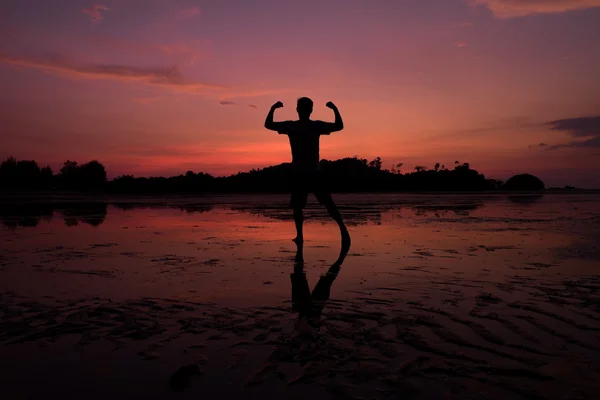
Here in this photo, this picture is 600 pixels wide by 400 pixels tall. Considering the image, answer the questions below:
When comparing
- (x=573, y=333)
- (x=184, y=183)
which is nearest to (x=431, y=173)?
(x=184, y=183)

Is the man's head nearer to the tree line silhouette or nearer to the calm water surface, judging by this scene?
the calm water surface

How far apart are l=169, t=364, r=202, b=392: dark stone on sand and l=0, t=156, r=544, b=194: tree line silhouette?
6539cm

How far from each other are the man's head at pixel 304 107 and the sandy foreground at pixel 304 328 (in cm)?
308

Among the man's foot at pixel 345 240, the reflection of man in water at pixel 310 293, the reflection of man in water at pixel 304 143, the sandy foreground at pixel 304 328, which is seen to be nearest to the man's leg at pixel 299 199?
the reflection of man in water at pixel 304 143

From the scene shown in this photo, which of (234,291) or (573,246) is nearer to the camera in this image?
(234,291)

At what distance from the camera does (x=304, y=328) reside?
3447 millimetres

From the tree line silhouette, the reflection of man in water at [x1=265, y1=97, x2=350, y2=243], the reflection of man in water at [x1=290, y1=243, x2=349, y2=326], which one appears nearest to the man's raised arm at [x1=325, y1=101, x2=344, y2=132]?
the reflection of man in water at [x1=265, y1=97, x2=350, y2=243]

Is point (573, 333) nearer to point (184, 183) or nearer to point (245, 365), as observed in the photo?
point (245, 365)

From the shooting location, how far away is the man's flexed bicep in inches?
340

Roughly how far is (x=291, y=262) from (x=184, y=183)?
6300 cm

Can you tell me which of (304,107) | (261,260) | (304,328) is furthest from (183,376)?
(304,107)

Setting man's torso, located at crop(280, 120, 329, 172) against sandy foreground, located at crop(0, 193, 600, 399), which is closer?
sandy foreground, located at crop(0, 193, 600, 399)

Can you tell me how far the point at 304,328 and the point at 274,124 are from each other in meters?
5.77

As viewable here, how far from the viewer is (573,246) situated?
8188 millimetres
